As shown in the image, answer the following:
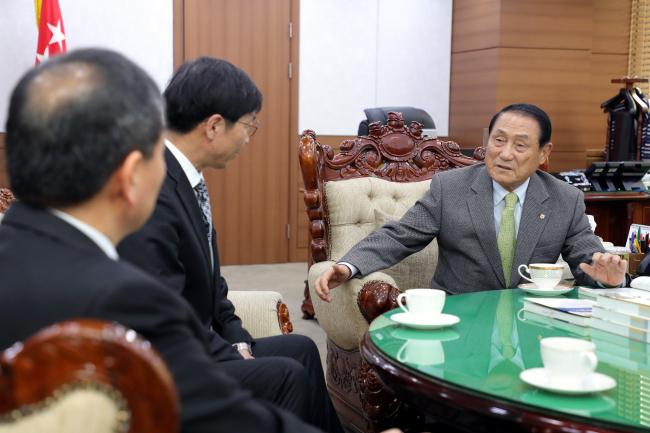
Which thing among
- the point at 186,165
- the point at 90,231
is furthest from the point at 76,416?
the point at 186,165

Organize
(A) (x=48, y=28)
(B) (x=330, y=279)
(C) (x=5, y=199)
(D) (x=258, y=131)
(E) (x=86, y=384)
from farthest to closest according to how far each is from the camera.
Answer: (D) (x=258, y=131)
(A) (x=48, y=28)
(C) (x=5, y=199)
(B) (x=330, y=279)
(E) (x=86, y=384)

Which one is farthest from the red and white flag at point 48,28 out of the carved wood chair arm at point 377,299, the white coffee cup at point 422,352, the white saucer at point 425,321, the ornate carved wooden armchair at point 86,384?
the ornate carved wooden armchair at point 86,384

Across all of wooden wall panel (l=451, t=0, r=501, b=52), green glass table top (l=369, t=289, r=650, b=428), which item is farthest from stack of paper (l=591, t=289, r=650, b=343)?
wooden wall panel (l=451, t=0, r=501, b=52)

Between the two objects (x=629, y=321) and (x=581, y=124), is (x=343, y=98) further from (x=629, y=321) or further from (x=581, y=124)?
(x=629, y=321)

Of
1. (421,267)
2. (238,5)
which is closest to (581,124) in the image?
(238,5)

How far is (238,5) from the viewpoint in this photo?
21.5 ft

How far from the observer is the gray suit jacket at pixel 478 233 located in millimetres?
2795

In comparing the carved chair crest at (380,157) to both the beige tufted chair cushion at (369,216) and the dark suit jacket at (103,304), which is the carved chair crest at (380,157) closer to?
the beige tufted chair cushion at (369,216)

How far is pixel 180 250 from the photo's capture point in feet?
6.57

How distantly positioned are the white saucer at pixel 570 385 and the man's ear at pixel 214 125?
1.12 metres

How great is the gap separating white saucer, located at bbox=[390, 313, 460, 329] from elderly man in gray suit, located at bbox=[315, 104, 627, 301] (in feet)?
2.69

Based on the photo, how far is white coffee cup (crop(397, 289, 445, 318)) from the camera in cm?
187

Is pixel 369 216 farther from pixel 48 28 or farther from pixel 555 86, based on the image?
pixel 555 86

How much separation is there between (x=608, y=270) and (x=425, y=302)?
845mm
